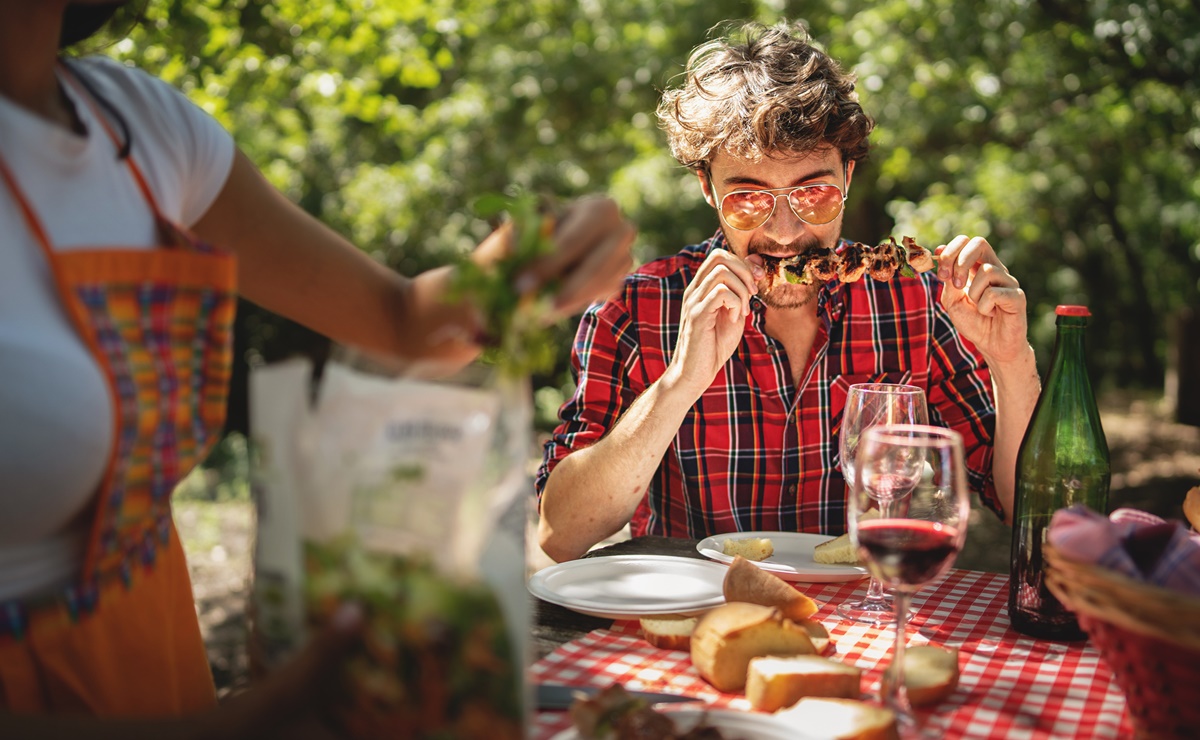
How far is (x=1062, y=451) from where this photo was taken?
1.96m

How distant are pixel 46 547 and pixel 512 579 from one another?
0.68 meters

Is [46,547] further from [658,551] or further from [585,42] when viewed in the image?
[585,42]

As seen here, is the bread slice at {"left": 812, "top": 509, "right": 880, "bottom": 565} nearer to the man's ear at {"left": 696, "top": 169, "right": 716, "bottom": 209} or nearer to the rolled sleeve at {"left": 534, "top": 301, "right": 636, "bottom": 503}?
the rolled sleeve at {"left": 534, "top": 301, "right": 636, "bottom": 503}

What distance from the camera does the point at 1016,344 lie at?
2461 millimetres

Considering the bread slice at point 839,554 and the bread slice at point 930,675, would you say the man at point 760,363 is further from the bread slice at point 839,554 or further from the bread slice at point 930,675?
the bread slice at point 930,675

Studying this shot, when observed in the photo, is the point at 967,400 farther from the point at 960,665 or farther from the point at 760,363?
the point at 960,665

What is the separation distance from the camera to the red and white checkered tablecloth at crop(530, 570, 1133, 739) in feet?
4.73

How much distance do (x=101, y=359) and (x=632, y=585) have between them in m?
1.11

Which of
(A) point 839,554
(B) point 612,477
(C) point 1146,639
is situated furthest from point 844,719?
(B) point 612,477

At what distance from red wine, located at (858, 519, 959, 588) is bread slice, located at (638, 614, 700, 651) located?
0.42m

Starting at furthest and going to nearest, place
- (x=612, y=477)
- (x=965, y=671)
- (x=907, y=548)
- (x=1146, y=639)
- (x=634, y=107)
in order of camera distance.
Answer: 1. (x=634, y=107)
2. (x=612, y=477)
3. (x=965, y=671)
4. (x=907, y=548)
5. (x=1146, y=639)

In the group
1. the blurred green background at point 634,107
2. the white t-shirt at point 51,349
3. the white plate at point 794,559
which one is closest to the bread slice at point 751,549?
the white plate at point 794,559

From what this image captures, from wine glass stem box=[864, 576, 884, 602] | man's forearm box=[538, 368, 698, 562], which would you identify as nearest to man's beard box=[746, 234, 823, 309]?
man's forearm box=[538, 368, 698, 562]

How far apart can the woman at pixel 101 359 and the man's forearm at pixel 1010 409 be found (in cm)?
152
